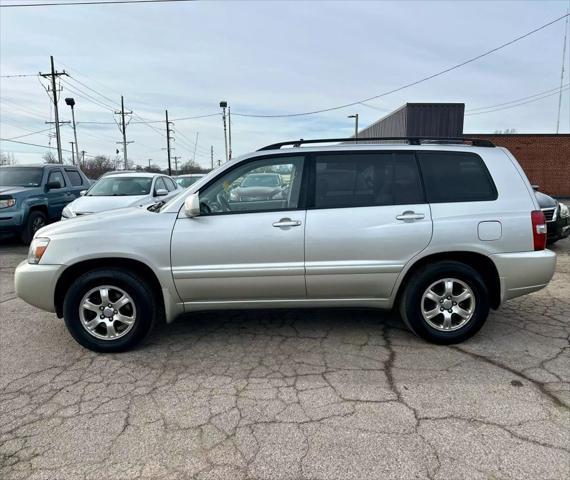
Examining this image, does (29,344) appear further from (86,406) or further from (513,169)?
(513,169)

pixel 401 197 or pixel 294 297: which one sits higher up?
pixel 401 197

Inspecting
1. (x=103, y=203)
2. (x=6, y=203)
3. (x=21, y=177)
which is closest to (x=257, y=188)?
(x=103, y=203)

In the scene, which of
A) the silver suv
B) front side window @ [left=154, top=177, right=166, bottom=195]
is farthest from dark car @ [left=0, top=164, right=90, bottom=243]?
the silver suv

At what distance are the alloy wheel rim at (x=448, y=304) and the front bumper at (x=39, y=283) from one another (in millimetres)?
3250

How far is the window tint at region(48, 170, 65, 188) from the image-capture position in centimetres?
1018

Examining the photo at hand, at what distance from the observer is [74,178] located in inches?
443

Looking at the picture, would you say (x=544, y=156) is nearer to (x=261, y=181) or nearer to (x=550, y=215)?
(x=550, y=215)

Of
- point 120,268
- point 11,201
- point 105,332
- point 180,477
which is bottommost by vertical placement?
point 180,477

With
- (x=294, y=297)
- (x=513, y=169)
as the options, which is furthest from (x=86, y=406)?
(x=513, y=169)

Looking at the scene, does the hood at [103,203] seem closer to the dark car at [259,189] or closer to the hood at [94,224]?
the hood at [94,224]

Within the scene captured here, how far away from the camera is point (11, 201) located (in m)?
8.85

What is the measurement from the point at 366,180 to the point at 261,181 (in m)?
0.98

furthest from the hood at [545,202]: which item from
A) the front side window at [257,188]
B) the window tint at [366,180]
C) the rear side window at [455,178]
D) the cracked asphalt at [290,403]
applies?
the front side window at [257,188]

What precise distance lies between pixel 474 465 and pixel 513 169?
2667mm
